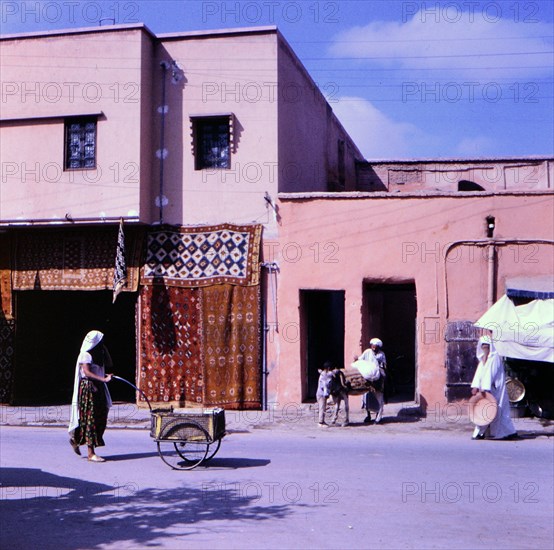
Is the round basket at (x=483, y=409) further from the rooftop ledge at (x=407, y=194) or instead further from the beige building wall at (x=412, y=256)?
the rooftop ledge at (x=407, y=194)

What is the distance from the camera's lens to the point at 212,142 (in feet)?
58.0

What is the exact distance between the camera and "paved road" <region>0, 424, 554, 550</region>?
7406 millimetres

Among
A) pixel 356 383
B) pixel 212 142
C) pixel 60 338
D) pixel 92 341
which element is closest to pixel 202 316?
pixel 212 142

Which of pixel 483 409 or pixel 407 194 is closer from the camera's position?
pixel 483 409

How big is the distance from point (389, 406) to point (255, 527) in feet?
32.8

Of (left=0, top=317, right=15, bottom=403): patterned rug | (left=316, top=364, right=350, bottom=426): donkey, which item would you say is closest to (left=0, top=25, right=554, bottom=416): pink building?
(left=0, top=317, right=15, bottom=403): patterned rug

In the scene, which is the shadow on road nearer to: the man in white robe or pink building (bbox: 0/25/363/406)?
the man in white robe

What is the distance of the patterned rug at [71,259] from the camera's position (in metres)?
17.7

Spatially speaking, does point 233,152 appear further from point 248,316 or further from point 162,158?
point 248,316

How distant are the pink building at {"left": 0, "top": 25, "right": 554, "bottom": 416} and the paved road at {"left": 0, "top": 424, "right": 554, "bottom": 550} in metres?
4.21

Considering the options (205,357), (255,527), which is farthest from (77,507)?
(205,357)

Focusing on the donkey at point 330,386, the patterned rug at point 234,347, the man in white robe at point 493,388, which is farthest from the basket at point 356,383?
the patterned rug at point 234,347

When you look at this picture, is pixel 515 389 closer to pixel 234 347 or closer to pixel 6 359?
pixel 234 347

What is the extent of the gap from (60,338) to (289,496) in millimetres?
13176
